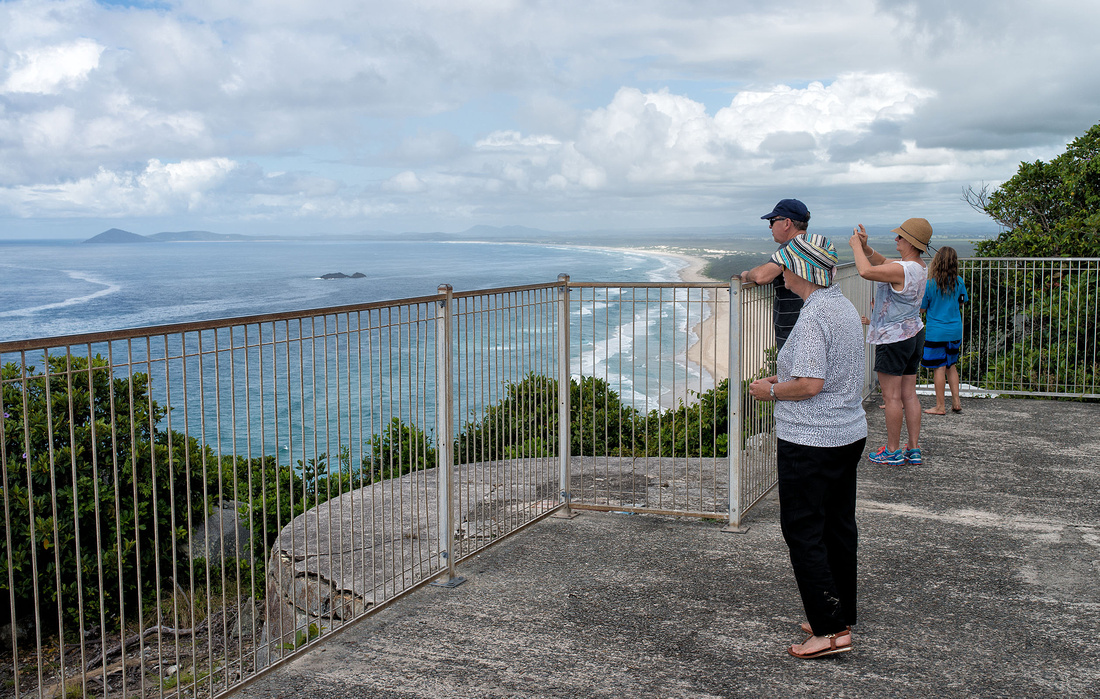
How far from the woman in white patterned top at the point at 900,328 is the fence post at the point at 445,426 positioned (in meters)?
3.35

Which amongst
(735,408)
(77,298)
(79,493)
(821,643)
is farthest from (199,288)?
(821,643)

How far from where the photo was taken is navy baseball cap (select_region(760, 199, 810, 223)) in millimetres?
5066

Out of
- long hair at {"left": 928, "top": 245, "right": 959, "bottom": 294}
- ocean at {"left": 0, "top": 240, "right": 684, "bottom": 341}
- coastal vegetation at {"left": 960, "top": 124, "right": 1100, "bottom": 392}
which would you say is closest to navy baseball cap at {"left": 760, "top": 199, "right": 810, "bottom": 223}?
long hair at {"left": 928, "top": 245, "right": 959, "bottom": 294}

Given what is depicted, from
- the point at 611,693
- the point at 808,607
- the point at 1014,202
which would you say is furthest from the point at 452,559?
the point at 1014,202

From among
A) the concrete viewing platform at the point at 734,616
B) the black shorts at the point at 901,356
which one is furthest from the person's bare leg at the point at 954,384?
the concrete viewing platform at the point at 734,616

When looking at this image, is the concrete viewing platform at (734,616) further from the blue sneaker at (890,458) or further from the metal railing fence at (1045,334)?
the metal railing fence at (1045,334)

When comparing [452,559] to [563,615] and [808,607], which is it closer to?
[563,615]

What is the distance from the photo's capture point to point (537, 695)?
3.83 meters

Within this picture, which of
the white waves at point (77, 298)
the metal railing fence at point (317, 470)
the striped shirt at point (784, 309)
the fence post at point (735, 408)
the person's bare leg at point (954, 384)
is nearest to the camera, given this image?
the metal railing fence at point (317, 470)

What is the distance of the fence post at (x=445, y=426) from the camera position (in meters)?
5.03

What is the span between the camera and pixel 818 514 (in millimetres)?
3926

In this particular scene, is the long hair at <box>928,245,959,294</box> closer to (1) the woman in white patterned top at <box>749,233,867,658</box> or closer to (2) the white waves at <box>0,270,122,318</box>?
(1) the woman in white patterned top at <box>749,233,867,658</box>

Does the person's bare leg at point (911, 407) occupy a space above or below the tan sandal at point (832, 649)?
above

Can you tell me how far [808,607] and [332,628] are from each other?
2.22 meters
